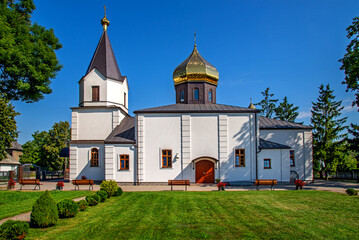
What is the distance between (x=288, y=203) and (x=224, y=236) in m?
6.15

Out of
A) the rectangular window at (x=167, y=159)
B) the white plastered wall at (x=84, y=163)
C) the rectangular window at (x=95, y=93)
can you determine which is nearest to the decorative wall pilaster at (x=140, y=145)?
the rectangular window at (x=167, y=159)

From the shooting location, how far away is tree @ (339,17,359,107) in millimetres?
17259

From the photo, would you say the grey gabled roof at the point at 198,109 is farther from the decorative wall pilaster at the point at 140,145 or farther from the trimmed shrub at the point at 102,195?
the trimmed shrub at the point at 102,195

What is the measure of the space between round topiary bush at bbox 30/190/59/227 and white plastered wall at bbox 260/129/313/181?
19.7 m

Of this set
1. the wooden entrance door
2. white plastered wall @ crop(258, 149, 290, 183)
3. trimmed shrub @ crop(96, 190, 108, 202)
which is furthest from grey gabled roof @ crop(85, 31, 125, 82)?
white plastered wall @ crop(258, 149, 290, 183)

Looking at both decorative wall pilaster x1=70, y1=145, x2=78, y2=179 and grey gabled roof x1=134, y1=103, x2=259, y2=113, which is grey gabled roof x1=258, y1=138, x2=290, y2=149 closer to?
grey gabled roof x1=134, y1=103, x2=259, y2=113

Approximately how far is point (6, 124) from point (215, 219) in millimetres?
23831

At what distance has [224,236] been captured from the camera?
770cm

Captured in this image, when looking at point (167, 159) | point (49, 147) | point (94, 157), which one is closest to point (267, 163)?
point (167, 159)

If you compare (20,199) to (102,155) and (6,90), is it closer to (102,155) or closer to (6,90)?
(6,90)

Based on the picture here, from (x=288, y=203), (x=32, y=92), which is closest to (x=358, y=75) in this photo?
(x=288, y=203)

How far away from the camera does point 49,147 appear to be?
1619 inches

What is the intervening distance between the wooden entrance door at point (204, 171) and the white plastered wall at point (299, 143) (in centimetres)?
650

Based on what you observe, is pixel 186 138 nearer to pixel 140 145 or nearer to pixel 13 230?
pixel 140 145
